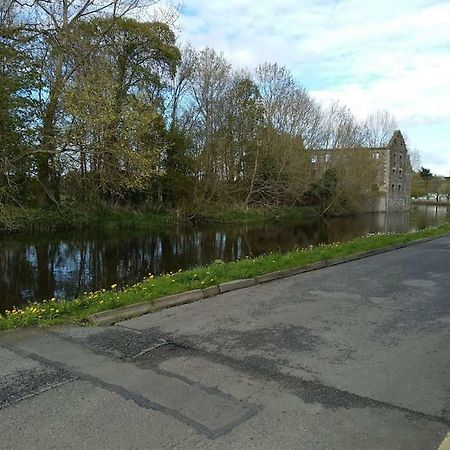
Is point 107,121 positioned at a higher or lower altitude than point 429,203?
higher

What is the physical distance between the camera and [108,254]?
17594 millimetres

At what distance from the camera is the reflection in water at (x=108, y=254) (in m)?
12.3

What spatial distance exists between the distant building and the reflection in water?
2828 cm

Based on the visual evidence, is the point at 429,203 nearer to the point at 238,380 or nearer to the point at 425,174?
the point at 425,174

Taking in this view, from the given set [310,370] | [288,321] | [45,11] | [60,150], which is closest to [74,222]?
[60,150]

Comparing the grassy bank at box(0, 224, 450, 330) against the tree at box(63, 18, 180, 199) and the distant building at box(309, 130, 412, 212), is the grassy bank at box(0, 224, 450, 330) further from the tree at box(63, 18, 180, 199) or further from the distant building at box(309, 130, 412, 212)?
the distant building at box(309, 130, 412, 212)

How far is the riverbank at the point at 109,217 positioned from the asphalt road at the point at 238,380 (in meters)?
12.6

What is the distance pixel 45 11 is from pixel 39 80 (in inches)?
115

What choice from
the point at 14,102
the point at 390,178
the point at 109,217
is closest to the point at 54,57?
the point at 14,102

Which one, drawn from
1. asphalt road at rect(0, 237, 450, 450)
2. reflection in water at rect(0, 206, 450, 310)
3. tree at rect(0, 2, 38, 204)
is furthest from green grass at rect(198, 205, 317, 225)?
asphalt road at rect(0, 237, 450, 450)

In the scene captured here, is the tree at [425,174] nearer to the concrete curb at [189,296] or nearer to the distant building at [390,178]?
the distant building at [390,178]

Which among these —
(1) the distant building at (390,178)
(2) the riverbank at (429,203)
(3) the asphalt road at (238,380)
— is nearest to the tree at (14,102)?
(3) the asphalt road at (238,380)

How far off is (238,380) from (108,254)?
562 inches

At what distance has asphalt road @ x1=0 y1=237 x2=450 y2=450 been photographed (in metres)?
3.20
